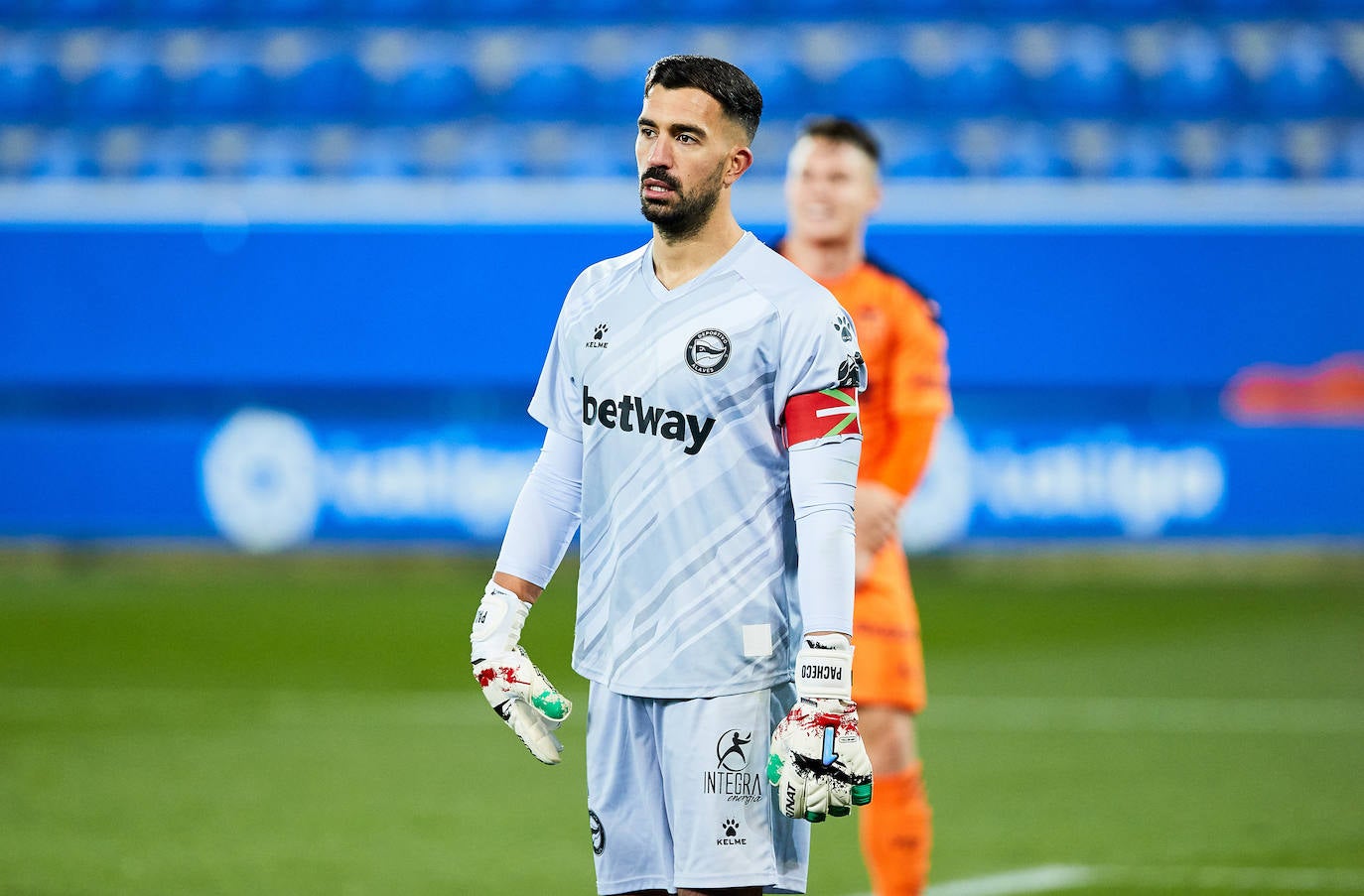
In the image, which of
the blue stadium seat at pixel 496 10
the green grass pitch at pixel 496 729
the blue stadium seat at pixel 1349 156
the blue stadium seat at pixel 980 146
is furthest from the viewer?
the blue stadium seat at pixel 496 10

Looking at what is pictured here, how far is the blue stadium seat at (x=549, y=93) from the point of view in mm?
14305

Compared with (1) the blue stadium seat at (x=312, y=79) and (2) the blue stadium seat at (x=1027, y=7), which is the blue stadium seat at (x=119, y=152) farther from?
(2) the blue stadium seat at (x=1027, y=7)

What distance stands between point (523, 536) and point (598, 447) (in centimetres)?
23

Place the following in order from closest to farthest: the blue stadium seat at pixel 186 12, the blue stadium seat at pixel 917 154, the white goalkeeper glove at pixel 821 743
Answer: the white goalkeeper glove at pixel 821 743
the blue stadium seat at pixel 917 154
the blue stadium seat at pixel 186 12

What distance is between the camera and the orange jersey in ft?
16.2

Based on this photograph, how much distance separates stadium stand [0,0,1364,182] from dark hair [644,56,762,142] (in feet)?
34.8

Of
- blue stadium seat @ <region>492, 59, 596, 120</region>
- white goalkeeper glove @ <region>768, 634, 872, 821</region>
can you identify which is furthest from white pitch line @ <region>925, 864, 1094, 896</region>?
blue stadium seat @ <region>492, 59, 596, 120</region>

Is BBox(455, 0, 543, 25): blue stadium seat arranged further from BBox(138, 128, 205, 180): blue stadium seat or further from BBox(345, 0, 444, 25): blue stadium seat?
BBox(138, 128, 205, 180): blue stadium seat

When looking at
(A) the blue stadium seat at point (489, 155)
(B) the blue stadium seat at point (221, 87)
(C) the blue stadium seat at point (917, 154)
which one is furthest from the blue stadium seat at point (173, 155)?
(C) the blue stadium seat at point (917, 154)

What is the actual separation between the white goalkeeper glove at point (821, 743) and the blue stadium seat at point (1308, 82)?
1207 centimetres

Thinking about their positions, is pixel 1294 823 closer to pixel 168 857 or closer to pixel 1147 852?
pixel 1147 852

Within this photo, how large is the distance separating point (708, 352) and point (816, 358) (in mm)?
174

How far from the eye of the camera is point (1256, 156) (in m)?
13.8

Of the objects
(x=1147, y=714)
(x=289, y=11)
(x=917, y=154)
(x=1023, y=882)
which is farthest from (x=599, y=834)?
(x=289, y=11)
